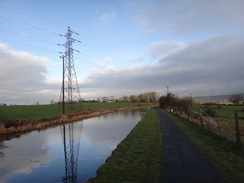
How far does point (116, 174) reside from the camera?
787cm

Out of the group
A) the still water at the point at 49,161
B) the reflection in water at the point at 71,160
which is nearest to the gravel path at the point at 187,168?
the still water at the point at 49,161

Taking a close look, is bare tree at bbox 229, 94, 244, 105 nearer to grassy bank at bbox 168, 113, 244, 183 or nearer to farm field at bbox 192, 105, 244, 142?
farm field at bbox 192, 105, 244, 142

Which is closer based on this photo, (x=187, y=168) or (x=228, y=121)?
(x=187, y=168)

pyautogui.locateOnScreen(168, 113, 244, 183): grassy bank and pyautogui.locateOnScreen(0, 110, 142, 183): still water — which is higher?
pyautogui.locateOnScreen(168, 113, 244, 183): grassy bank

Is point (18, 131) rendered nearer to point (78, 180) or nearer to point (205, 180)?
point (78, 180)

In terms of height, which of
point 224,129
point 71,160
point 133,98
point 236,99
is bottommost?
point 71,160

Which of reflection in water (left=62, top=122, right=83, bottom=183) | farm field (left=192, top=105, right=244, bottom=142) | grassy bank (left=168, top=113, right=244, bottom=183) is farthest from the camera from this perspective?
farm field (left=192, top=105, right=244, bottom=142)

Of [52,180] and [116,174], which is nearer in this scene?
[116,174]

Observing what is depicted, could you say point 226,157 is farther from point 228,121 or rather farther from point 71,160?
point 228,121

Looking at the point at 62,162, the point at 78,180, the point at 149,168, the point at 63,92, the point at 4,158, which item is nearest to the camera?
the point at 149,168

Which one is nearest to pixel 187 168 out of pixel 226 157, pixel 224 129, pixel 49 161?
pixel 226 157

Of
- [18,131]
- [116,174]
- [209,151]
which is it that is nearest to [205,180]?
[116,174]

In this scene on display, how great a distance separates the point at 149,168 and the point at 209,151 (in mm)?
4190

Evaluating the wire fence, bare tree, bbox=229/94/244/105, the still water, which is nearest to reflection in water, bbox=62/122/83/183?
the still water
